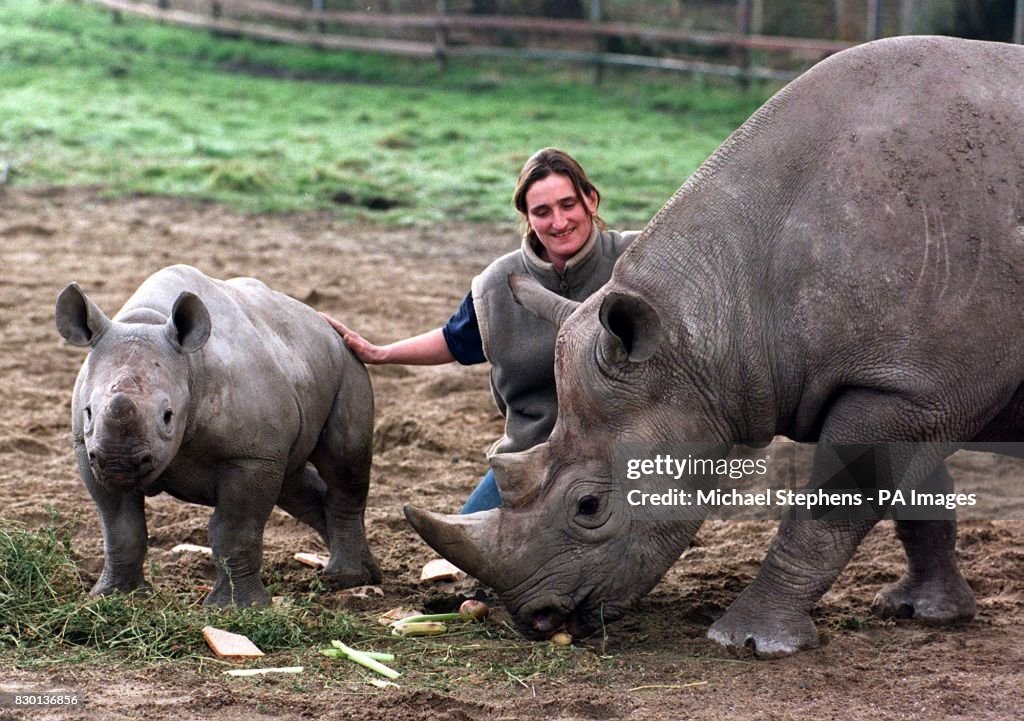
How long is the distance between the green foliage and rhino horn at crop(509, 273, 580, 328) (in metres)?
1.28

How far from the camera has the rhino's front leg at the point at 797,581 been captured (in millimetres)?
5402

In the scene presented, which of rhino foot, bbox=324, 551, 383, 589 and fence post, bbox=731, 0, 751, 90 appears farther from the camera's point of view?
fence post, bbox=731, 0, 751, 90

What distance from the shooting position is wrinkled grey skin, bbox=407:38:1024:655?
5164 millimetres

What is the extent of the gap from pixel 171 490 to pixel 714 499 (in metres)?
1.94

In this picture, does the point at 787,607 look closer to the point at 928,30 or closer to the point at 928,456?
the point at 928,456

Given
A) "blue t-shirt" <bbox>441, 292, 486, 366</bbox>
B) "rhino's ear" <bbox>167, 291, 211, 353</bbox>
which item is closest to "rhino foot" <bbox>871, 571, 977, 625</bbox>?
"blue t-shirt" <bbox>441, 292, 486, 366</bbox>

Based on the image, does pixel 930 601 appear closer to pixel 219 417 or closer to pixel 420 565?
pixel 420 565

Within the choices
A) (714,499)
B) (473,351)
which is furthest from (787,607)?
(473,351)

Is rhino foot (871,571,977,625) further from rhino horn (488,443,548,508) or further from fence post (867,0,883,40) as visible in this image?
fence post (867,0,883,40)

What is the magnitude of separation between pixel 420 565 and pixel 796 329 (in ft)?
7.02

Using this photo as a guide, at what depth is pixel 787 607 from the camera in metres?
5.42

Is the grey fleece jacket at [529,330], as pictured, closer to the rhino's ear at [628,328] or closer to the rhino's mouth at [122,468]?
the rhino's ear at [628,328]

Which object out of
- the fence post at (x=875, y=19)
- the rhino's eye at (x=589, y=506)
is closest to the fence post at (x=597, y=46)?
the fence post at (x=875, y=19)

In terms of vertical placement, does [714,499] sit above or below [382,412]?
above
